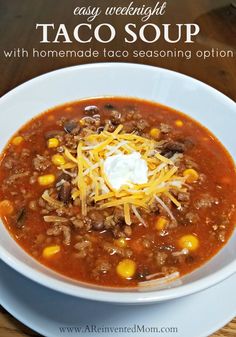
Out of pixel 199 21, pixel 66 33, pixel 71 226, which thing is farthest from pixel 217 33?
pixel 71 226

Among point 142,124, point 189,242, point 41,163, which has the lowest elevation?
point 189,242

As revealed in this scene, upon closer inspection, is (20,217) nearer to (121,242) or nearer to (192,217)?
(121,242)

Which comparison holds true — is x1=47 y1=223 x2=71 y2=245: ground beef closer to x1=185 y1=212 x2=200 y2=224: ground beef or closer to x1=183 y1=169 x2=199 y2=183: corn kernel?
x1=185 y1=212 x2=200 y2=224: ground beef

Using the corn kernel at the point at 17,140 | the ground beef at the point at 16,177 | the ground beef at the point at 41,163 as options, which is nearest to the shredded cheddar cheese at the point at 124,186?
the ground beef at the point at 41,163

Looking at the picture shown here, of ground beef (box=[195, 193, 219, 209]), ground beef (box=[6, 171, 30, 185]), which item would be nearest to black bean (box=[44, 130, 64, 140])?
ground beef (box=[6, 171, 30, 185])

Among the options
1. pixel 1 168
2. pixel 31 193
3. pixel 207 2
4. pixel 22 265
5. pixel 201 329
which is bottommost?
pixel 201 329

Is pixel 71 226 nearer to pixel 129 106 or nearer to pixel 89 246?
pixel 89 246

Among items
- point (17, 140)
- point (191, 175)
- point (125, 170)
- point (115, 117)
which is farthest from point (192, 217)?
point (17, 140)
